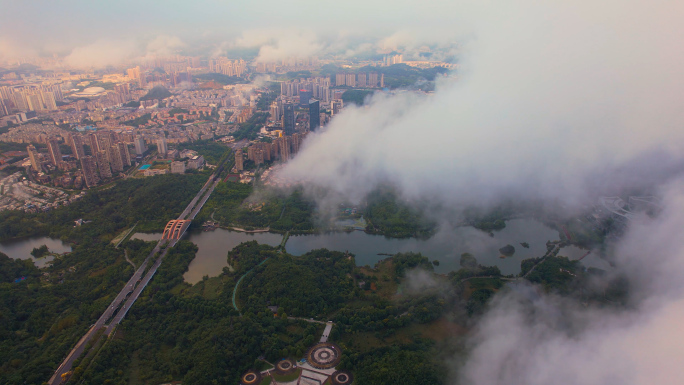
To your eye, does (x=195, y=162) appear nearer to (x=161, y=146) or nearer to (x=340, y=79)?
(x=161, y=146)

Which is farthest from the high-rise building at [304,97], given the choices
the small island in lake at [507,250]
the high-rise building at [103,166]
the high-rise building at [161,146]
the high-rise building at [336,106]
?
the small island in lake at [507,250]

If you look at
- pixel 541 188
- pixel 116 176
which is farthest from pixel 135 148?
pixel 541 188

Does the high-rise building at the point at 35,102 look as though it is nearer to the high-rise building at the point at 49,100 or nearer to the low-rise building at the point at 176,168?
the high-rise building at the point at 49,100

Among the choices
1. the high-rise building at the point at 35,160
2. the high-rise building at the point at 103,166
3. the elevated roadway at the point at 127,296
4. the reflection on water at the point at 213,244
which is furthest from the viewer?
the high-rise building at the point at 35,160

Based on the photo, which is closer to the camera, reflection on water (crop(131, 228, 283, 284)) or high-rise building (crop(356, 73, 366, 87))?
reflection on water (crop(131, 228, 283, 284))

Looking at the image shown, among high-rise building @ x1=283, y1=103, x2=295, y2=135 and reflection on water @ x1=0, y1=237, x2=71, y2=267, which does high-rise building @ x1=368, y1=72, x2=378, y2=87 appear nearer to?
high-rise building @ x1=283, y1=103, x2=295, y2=135

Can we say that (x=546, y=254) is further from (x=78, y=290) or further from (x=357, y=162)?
(x=78, y=290)

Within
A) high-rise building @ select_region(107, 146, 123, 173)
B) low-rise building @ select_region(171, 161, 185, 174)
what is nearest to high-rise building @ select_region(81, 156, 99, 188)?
high-rise building @ select_region(107, 146, 123, 173)
